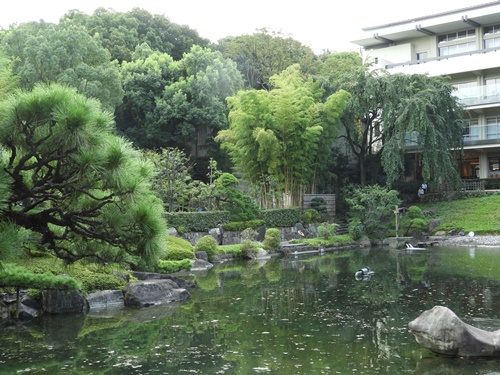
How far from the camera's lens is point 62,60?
25.0 m

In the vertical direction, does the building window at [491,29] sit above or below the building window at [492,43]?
above

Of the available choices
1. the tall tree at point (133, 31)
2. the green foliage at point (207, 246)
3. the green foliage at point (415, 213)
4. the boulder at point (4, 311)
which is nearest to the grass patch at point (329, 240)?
the green foliage at point (415, 213)

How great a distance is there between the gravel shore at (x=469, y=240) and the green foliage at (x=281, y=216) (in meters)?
6.56

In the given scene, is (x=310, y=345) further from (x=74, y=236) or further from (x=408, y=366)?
(x=74, y=236)

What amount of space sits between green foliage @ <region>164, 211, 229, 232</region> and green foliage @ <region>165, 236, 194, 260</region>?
193 centimetres

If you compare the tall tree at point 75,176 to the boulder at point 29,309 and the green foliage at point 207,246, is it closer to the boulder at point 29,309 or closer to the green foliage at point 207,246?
the boulder at point 29,309

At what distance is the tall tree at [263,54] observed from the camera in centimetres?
3847

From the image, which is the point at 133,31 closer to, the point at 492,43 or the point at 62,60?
the point at 62,60

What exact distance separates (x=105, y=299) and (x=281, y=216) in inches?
576

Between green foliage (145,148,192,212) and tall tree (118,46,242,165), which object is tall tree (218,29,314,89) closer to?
tall tree (118,46,242,165)

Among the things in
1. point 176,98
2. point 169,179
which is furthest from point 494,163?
point 169,179

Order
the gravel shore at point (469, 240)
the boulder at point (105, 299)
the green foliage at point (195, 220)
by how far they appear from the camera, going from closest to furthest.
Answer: the boulder at point (105, 299), the green foliage at point (195, 220), the gravel shore at point (469, 240)

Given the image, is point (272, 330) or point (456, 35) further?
point (456, 35)

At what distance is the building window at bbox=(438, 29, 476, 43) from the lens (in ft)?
116
